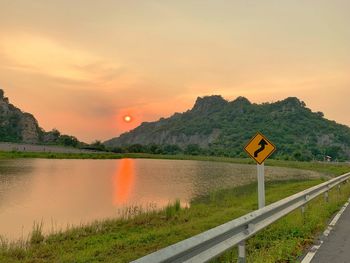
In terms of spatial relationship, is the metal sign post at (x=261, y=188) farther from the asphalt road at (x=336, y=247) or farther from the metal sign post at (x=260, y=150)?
the asphalt road at (x=336, y=247)

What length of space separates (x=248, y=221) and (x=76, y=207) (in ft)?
56.2

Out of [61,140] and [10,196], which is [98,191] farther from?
[61,140]

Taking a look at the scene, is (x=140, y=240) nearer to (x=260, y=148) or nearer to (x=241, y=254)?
(x=260, y=148)

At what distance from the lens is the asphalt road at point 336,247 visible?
838 cm

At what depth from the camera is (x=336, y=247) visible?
9.55m

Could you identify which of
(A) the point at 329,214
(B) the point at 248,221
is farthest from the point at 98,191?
(B) the point at 248,221

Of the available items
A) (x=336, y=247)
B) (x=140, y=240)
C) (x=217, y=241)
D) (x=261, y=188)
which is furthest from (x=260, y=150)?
(x=217, y=241)

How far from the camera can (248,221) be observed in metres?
7.85

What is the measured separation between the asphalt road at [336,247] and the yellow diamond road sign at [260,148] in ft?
9.76

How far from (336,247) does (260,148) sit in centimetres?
455

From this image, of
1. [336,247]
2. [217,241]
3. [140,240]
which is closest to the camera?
[217,241]

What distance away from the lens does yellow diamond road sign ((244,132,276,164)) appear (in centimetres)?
1323

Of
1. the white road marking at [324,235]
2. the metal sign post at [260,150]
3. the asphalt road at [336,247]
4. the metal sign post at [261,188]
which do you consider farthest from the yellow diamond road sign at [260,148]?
the asphalt road at [336,247]

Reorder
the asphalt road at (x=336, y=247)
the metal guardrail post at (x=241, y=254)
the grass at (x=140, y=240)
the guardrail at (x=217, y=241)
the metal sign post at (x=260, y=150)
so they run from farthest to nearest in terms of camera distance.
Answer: the metal sign post at (x=260, y=150), the grass at (x=140, y=240), the asphalt road at (x=336, y=247), the metal guardrail post at (x=241, y=254), the guardrail at (x=217, y=241)
